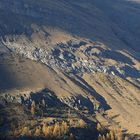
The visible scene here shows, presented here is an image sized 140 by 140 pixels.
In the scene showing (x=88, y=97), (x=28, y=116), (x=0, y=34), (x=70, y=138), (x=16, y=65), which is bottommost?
(x=70, y=138)

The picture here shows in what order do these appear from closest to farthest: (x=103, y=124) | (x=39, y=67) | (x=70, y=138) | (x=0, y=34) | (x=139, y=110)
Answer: (x=70, y=138) → (x=103, y=124) → (x=139, y=110) → (x=39, y=67) → (x=0, y=34)

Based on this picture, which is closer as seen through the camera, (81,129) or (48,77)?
(81,129)

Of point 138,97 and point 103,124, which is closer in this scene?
point 103,124

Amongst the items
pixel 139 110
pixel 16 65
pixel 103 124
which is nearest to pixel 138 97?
pixel 139 110

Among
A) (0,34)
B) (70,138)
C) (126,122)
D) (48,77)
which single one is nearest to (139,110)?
(126,122)

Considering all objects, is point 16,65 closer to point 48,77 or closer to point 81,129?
point 48,77

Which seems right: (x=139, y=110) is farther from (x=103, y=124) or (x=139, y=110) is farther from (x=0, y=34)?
(x=0, y=34)

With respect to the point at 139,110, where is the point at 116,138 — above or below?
below

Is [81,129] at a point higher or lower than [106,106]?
lower

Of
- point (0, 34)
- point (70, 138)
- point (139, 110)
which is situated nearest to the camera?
point (70, 138)

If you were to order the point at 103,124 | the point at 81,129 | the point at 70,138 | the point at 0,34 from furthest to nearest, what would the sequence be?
the point at 0,34 < the point at 103,124 < the point at 81,129 < the point at 70,138
